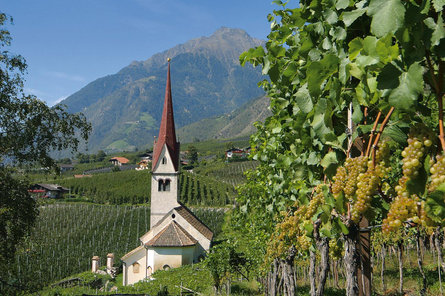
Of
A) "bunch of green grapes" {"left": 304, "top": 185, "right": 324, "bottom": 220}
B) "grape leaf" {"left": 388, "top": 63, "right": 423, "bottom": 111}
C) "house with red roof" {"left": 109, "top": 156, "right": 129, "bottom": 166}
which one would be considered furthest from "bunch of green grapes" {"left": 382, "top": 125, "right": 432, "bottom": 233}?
"house with red roof" {"left": 109, "top": 156, "right": 129, "bottom": 166}

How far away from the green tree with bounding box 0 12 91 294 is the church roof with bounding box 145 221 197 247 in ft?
60.3

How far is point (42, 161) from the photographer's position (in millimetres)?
14219

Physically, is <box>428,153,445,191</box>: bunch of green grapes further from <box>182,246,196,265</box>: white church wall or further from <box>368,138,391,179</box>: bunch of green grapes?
<box>182,246,196,265</box>: white church wall

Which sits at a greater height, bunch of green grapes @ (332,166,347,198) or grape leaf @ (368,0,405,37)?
grape leaf @ (368,0,405,37)

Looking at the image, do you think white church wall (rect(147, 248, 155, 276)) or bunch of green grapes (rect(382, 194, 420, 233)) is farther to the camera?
white church wall (rect(147, 248, 155, 276))

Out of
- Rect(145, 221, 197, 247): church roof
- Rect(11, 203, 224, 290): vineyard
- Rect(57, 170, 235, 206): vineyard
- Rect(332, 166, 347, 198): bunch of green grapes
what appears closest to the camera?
Rect(332, 166, 347, 198): bunch of green grapes

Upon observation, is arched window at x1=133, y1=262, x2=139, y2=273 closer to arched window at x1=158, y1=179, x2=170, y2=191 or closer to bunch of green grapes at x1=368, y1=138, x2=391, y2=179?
arched window at x1=158, y1=179, x2=170, y2=191

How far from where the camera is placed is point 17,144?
13188mm

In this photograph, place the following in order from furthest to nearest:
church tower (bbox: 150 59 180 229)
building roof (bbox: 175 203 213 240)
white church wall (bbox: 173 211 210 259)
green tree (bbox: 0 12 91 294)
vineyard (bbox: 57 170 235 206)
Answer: vineyard (bbox: 57 170 235 206), building roof (bbox: 175 203 213 240), church tower (bbox: 150 59 180 229), white church wall (bbox: 173 211 210 259), green tree (bbox: 0 12 91 294)

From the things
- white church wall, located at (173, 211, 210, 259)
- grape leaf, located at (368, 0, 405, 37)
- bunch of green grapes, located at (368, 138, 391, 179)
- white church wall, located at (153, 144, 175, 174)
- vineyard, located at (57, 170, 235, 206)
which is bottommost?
white church wall, located at (173, 211, 210, 259)

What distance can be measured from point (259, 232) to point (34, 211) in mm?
9140

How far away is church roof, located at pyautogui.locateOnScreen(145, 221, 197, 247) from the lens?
31562mm

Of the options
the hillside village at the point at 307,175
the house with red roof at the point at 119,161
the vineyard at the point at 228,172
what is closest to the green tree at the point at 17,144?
the hillside village at the point at 307,175

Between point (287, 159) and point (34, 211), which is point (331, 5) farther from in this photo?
point (34, 211)
